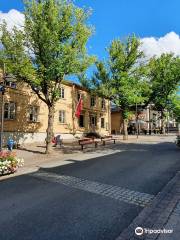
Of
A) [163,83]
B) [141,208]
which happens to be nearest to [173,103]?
[163,83]

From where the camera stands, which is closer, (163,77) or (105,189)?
(105,189)

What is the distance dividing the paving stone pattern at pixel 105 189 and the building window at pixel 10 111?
15.9 m

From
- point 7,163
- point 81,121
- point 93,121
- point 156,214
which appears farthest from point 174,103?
point 156,214

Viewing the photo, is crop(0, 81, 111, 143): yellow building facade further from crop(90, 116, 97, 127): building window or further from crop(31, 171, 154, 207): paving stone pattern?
crop(31, 171, 154, 207): paving stone pattern

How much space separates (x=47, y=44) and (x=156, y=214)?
14.6 metres

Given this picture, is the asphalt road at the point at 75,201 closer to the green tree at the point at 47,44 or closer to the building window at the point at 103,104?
the green tree at the point at 47,44

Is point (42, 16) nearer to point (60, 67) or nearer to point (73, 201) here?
point (60, 67)

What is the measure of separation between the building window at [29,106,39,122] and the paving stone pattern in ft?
60.0

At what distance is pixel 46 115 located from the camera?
3092 centimetres

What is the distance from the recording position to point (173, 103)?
47188 mm

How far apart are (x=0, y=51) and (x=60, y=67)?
4.32 meters

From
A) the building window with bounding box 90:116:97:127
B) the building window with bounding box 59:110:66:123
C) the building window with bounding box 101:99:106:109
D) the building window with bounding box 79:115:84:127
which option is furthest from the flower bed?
the building window with bounding box 101:99:106:109

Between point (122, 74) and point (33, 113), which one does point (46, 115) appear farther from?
point (122, 74)

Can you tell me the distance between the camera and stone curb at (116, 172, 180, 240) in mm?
5003
